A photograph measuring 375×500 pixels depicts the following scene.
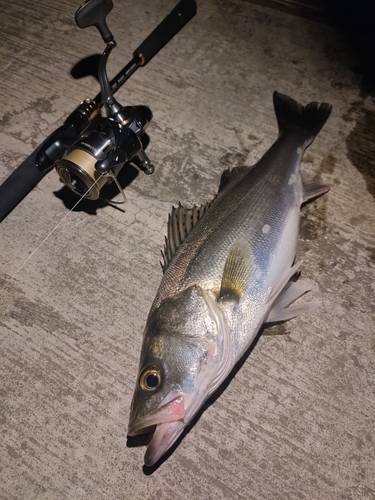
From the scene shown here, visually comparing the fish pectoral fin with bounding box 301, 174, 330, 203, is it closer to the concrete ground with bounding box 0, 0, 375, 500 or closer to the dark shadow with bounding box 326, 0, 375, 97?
the concrete ground with bounding box 0, 0, 375, 500

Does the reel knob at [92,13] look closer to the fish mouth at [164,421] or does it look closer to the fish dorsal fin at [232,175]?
the fish dorsal fin at [232,175]

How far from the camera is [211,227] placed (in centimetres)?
188

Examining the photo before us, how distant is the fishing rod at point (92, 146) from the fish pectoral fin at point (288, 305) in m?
1.01

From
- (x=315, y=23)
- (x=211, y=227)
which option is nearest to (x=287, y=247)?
(x=211, y=227)

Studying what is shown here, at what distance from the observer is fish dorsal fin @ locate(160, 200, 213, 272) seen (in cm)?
192

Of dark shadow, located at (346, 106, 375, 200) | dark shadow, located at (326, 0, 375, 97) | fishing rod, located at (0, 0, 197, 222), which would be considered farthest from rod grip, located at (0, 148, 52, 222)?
dark shadow, located at (326, 0, 375, 97)

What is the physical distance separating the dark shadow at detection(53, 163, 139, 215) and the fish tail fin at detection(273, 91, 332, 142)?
3.05ft

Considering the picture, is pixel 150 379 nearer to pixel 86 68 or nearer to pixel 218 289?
pixel 218 289

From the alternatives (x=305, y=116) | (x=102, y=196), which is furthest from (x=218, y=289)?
(x=305, y=116)

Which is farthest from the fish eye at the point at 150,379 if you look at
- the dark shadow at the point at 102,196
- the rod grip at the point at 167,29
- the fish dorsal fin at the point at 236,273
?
the rod grip at the point at 167,29

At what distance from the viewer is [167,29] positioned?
2.78m

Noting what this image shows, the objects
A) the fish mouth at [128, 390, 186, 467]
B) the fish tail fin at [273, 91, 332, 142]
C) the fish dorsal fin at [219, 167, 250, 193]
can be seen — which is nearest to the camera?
the fish mouth at [128, 390, 186, 467]

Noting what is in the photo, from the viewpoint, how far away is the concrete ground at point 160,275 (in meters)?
1.83

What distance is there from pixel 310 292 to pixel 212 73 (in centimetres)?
165
